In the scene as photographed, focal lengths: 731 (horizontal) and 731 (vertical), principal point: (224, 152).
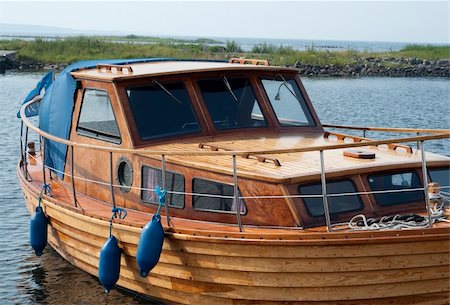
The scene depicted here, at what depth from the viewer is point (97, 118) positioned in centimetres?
1185

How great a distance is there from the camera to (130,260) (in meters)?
10.4

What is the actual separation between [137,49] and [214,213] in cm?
5879

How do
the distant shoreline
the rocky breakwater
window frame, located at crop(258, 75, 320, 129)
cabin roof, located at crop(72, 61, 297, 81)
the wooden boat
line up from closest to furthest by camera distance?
the wooden boat < cabin roof, located at crop(72, 61, 297, 81) < window frame, located at crop(258, 75, 320, 129) < the distant shoreline < the rocky breakwater

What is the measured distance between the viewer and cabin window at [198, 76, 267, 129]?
11.7m

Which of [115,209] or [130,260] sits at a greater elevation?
[115,209]

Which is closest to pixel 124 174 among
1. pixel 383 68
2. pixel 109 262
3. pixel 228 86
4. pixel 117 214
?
pixel 117 214

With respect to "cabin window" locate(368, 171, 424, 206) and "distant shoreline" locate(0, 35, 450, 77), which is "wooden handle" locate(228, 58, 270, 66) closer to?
"cabin window" locate(368, 171, 424, 206)

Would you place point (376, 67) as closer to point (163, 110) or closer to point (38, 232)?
point (163, 110)

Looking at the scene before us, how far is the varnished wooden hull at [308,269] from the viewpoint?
28.0ft

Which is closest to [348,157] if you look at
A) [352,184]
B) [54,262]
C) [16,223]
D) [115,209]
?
[352,184]

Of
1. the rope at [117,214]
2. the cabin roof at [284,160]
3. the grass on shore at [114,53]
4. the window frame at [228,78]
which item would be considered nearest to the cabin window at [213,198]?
the cabin roof at [284,160]

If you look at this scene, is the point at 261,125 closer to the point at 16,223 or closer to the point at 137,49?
the point at 16,223

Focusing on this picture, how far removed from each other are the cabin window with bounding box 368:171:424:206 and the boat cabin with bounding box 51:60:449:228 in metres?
0.01

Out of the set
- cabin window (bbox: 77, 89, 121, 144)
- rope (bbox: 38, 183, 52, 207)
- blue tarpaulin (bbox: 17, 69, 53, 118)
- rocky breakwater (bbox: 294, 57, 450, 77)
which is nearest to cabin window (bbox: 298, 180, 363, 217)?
cabin window (bbox: 77, 89, 121, 144)
